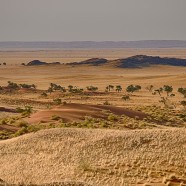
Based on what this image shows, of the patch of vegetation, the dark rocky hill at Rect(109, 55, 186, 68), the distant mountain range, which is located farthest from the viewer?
the dark rocky hill at Rect(109, 55, 186, 68)

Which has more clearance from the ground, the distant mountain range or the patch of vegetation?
the patch of vegetation

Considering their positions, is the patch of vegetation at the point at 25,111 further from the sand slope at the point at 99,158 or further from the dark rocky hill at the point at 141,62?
the dark rocky hill at the point at 141,62

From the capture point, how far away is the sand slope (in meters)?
21.7

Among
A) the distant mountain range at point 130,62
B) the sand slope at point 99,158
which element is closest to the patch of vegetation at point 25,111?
the sand slope at point 99,158

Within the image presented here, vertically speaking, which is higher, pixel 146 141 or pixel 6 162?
pixel 146 141

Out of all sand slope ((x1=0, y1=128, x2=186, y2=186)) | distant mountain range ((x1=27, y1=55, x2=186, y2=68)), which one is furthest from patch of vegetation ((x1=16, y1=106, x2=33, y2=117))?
distant mountain range ((x1=27, y1=55, x2=186, y2=68))

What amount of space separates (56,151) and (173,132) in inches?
218

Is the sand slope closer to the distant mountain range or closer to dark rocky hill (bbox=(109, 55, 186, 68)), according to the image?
the distant mountain range

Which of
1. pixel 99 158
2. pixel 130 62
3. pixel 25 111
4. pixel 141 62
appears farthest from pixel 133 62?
pixel 99 158

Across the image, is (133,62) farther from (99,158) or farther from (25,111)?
(99,158)

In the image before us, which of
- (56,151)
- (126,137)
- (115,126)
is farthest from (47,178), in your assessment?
(115,126)

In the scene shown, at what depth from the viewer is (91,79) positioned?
128m

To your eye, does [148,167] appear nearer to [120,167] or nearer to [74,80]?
[120,167]

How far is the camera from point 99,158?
23031 mm
